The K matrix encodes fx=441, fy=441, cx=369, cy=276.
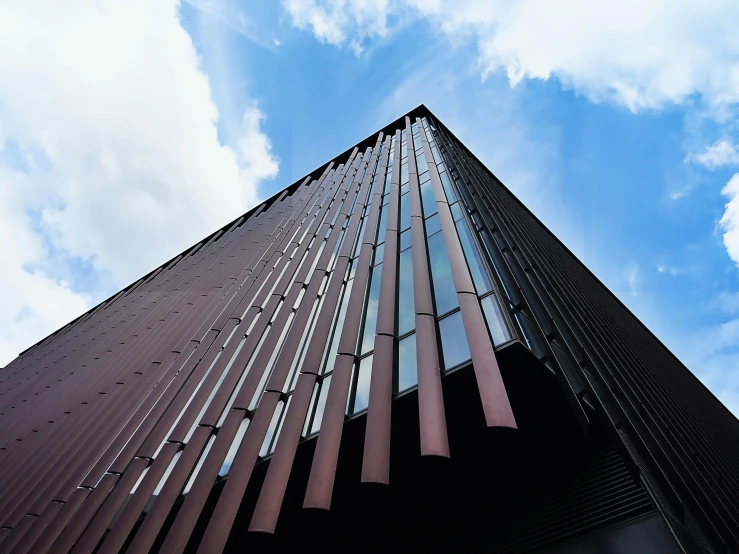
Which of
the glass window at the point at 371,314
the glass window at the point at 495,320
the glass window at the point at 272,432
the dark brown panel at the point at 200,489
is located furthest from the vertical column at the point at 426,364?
the dark brown panel at the point at 200,489

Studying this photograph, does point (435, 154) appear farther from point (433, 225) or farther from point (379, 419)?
point (379, 419)

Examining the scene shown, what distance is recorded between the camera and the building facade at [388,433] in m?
4.54

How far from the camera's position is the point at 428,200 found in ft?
37.2

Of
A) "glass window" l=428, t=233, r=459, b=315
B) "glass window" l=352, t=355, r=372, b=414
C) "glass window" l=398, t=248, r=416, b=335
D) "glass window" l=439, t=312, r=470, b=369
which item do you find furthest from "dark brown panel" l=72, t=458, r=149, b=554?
"glass window" l=428, t=233, r=459, b=315

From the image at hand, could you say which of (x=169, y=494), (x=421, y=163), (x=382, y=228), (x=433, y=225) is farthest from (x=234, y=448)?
(x=421, y=163)

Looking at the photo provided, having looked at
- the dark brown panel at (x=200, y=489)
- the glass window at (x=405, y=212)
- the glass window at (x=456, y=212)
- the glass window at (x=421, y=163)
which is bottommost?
the dark brown panel at (x=200, y=489)

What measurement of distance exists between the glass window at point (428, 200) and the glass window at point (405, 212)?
42 centimetres

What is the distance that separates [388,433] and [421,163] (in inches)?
474

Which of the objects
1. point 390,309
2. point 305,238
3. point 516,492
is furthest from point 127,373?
point 516,492

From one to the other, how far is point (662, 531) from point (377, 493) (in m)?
3.22

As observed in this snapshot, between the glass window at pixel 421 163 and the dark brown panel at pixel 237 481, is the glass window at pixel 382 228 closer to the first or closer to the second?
the glass window at pixel 421 163

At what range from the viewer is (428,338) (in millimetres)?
5594

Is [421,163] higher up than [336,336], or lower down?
higher up

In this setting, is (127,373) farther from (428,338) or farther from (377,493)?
(428,338)
